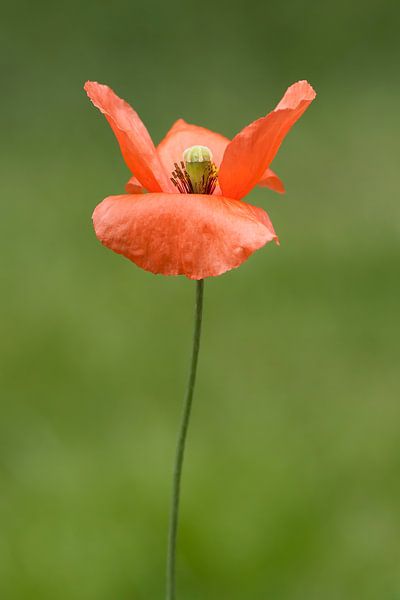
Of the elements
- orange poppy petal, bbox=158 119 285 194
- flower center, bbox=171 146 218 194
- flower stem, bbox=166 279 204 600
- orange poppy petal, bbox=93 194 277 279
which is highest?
orange poppy petal, bbox=158 119 285 194

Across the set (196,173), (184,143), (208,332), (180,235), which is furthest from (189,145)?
(208,332)

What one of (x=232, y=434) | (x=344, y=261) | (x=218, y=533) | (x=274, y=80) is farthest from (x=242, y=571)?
(x=274, y=80)

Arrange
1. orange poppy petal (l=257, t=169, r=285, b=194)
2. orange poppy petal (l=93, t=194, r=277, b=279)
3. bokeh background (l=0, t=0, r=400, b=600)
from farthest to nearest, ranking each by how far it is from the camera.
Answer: bokeh background (l=0, t=0, r=400, b=600), orange poppy petal (l=257, t=169, r=285, b=194), orange poppy petal (l=93, t=194, r=277, b=279)

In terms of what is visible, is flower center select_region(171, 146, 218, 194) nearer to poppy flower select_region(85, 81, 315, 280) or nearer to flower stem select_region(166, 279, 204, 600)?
poppy flower select_region(85, 81, 315, 280)

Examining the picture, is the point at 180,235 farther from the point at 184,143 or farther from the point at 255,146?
the point at 184,143

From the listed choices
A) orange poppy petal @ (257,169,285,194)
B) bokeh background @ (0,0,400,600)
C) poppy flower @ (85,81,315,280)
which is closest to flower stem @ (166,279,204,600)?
poppy flower @ (85,81,315,280)

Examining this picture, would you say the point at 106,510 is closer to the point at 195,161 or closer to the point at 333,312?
the point at 195,161
